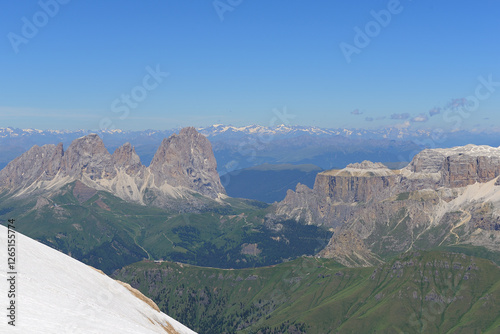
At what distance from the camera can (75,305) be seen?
53.4 meters

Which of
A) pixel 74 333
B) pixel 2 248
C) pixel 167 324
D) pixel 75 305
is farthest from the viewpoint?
pixel 167 324

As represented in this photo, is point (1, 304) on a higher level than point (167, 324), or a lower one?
higher

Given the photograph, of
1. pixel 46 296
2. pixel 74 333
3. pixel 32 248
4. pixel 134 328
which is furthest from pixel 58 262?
pixel 74 333

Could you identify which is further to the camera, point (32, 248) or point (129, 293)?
point (129, 293)

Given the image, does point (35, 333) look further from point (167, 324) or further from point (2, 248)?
point (167, 324)

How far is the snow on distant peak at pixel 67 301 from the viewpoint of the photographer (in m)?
45.6

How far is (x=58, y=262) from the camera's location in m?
65.5

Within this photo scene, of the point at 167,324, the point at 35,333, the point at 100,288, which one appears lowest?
the point at 167,324

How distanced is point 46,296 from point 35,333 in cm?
1232

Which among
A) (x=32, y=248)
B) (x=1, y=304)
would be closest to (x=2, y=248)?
(x=32, y=248)

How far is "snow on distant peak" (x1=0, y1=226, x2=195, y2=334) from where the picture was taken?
4559 cm

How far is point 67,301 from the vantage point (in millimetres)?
53781

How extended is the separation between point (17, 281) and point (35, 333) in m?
13.1

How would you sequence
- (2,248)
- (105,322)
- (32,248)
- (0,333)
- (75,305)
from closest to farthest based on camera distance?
1. (0,333)
2. (105,322)
3. (75,305)
4. (2,248)
5. (32,248)
